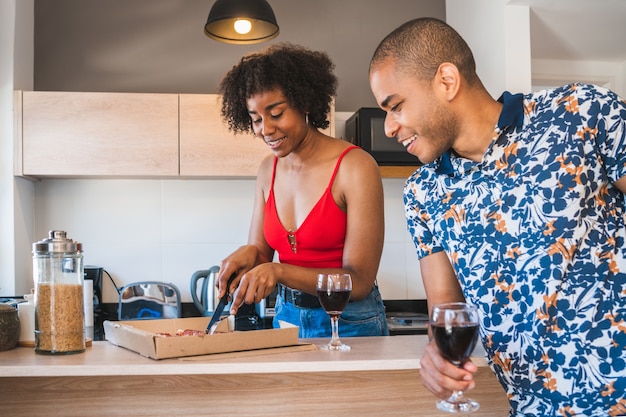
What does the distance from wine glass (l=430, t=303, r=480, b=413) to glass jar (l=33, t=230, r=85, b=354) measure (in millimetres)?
884

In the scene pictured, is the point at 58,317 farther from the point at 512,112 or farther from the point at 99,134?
the point at 99,134

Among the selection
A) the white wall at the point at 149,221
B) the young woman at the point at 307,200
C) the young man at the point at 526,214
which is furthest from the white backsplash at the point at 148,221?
the young man at the point at 526,214

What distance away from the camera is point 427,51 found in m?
1.53

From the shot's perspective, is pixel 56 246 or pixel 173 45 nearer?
pixel 56 246

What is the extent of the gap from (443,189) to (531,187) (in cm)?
22

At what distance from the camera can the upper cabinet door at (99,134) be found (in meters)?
3.41

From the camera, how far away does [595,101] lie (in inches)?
54.9

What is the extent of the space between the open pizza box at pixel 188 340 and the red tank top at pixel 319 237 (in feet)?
1.05

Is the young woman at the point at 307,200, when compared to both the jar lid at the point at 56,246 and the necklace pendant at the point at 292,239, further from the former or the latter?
the jar lid at the point at 56,246

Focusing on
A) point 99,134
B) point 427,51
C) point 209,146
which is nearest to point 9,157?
point 99,134

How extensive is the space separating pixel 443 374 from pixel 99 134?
260cm

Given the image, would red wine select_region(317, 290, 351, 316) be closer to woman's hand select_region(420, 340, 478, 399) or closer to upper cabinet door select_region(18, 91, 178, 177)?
woman's hand select_region(420, 340, 478, 399)

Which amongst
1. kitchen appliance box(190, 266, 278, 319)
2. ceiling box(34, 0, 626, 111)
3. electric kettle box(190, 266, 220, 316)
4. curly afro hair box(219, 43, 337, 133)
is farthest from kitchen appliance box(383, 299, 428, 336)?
curly afro hair box(219, 43, 337, 133)

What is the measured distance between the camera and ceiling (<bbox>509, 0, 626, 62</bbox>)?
127 inches
